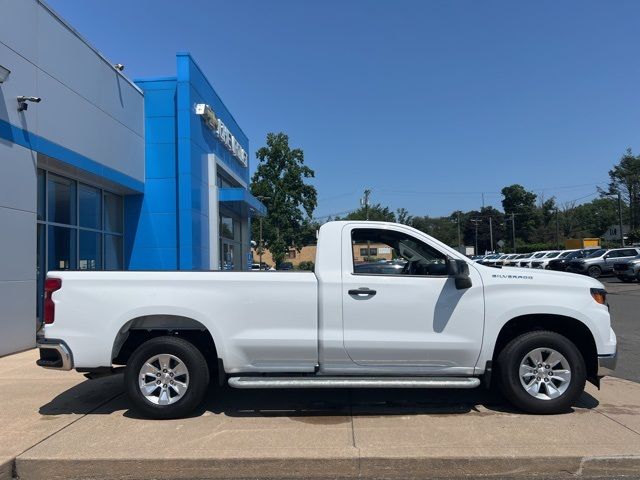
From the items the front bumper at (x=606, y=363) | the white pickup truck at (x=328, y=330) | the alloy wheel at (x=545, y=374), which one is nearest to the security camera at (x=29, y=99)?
the white pickup truck at (x=328, y=330)

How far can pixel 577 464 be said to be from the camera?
14.1 ft

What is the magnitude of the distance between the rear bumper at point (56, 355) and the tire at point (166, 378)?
1.93 ft

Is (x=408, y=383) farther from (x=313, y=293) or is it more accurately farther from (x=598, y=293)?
(x=598, y=293)

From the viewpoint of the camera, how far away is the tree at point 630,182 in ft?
274

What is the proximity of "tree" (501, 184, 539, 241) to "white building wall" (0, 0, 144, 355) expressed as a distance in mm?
103723

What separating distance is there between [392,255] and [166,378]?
2.87 metres

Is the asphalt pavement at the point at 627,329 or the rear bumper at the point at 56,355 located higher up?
the rear bumper at the point at 56,355

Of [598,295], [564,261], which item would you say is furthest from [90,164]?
[564,261]

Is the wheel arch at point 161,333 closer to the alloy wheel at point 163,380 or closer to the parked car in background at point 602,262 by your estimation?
the alloy wheel at point 163,380

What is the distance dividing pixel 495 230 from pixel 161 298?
125 metres

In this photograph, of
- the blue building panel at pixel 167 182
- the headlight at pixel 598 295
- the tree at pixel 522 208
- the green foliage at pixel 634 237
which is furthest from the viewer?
the tree at pixel 522 208

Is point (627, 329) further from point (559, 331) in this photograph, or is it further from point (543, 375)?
point (543, 375)

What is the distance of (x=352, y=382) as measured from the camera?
5340 millimetres

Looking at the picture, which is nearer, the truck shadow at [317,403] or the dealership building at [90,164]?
the truck shadow at [317,403]
